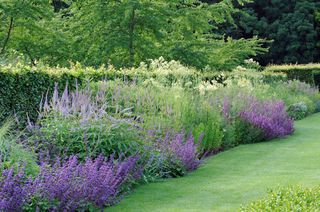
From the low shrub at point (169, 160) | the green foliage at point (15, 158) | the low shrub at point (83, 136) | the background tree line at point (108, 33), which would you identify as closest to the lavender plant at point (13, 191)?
the green foliage at point (15, 158)

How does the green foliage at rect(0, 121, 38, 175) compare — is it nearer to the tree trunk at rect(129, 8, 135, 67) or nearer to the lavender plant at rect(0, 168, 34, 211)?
the lavender plant at rect(0, 168, 34, 211)

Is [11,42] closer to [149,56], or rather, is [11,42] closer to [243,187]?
[149,56]

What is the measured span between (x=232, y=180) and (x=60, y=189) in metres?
2.74

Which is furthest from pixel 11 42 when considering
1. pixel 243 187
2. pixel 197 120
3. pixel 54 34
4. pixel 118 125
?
pixel 243 187

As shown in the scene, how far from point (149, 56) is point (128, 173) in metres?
11.8

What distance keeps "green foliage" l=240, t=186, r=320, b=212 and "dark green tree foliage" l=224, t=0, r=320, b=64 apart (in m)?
37.1

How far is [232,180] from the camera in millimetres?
7605

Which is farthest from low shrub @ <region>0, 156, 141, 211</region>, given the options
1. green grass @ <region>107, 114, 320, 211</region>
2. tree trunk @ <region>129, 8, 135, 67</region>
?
tree trunk @ <region>129, 8, 135, 67</region>

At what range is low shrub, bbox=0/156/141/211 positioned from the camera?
5.30 m

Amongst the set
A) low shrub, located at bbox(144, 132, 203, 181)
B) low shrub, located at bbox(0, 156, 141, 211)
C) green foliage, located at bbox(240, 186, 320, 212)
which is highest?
low shrub, located at bbox(0, 156, 141, 211)

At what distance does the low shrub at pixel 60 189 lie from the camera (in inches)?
209

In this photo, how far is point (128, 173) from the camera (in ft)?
23.3

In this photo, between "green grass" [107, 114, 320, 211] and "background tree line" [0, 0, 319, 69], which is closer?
"green grass" [107, 114, 320, 211]

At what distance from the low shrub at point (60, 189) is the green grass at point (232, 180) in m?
0.30
